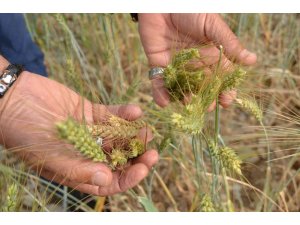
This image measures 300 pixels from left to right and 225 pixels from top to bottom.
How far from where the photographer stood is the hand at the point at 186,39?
3.34ft

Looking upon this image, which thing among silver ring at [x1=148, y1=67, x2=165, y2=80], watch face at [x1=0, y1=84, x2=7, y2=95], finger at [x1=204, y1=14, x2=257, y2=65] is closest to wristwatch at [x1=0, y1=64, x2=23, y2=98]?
watch face at [x1=0, y1=84, x2=7, y2=95]

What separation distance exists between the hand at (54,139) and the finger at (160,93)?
8cm

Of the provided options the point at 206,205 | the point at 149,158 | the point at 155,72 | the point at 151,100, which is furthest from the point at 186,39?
the point at 206,205

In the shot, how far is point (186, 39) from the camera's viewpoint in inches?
47.3

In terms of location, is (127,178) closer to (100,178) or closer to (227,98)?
(100,178)

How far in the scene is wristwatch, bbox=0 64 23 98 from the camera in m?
1.03

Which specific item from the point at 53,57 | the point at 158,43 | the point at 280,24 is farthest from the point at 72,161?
the point at 280,24

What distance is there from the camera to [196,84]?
88 centimetres

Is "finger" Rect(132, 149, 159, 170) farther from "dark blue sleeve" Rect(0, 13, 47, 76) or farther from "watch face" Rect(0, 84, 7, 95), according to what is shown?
"dark blue sleeve" Rect(0, 13, 47, 76)

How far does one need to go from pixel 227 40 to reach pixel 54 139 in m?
0.49

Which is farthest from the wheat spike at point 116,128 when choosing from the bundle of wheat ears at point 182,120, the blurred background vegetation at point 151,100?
the blurred background vegetation at point 151,100

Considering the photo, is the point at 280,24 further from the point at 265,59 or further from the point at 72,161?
the point at 72,161

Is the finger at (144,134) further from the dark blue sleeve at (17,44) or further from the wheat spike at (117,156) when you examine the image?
the dark blue sleeve at (17,44)
